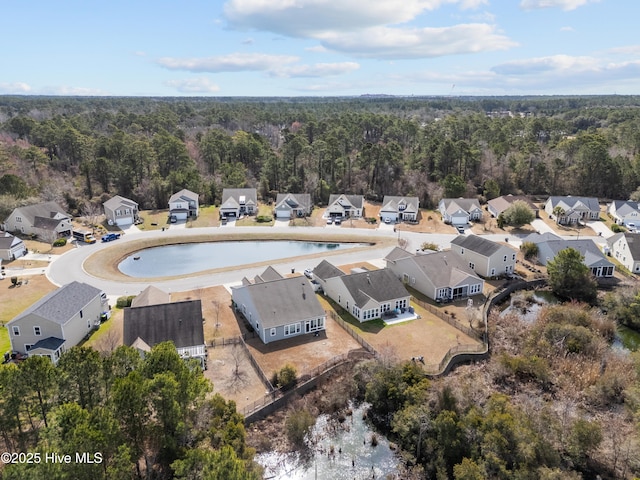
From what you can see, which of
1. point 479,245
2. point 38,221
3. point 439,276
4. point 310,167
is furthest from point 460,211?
point 38,221

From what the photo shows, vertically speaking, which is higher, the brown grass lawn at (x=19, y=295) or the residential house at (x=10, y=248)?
the residential house at (x=10, y=248)

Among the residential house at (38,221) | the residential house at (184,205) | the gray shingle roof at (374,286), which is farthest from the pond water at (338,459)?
the residential house at (184,205)

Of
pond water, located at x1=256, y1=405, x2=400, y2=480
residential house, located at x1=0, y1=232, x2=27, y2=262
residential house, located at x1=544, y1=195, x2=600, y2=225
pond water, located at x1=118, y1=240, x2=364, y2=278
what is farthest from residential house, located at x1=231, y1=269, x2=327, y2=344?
residential house, located at x1=544, y1=195, x2=600, y2=225

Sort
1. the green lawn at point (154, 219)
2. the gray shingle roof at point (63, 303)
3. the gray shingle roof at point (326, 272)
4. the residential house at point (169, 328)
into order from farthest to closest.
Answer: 1. the green lawn at point (154, 219)
2. the gray shingle roof at point (326, 272)
3. the gray shingle roof at point (63, 303)
4. the residential house at point (169, 328)

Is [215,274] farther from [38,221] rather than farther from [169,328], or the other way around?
[38,221]

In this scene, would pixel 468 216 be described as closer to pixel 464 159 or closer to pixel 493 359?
pixel 464 159

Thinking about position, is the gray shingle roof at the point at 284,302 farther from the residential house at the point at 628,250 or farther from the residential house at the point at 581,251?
the residential house at the point at 628,250

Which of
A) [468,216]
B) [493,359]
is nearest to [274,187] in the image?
[468,216]
